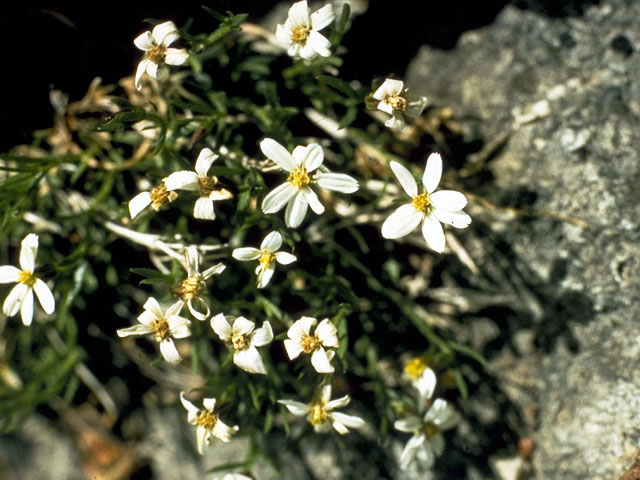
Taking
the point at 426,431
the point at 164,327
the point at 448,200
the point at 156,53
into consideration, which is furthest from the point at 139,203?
the point at 426,431

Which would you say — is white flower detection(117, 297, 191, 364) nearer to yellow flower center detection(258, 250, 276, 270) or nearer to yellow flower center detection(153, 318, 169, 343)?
yellow flower center detection(153, 318, 169, 343)

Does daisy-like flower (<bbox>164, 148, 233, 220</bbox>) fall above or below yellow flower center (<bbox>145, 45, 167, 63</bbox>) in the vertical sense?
below

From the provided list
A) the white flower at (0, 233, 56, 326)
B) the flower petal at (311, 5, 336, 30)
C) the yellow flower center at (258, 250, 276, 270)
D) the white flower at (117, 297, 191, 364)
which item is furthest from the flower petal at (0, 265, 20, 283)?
the flower petal at (311, 5, 336, 30)

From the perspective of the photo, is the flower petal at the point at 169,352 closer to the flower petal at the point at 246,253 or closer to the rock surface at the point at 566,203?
the flower petal at the point at 246,253

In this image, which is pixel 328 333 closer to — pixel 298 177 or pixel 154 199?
pixel 298 177

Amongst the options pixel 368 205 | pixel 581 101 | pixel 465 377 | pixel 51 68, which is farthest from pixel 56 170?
pixel 581 101

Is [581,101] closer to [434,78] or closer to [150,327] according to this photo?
[434,78]

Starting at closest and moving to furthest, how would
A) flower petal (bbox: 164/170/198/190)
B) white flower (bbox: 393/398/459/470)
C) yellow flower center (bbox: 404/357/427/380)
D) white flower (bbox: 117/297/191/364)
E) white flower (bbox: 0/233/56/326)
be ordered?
flower petal (bbox: 164/170/198/190) < white flower (bbox: 117/297/191/364) < white flower (bbox: 0/233/56/326) < white flower (bbox: 393/398/459/470) < yellow flower center (bbox: 404/357/427/380)
